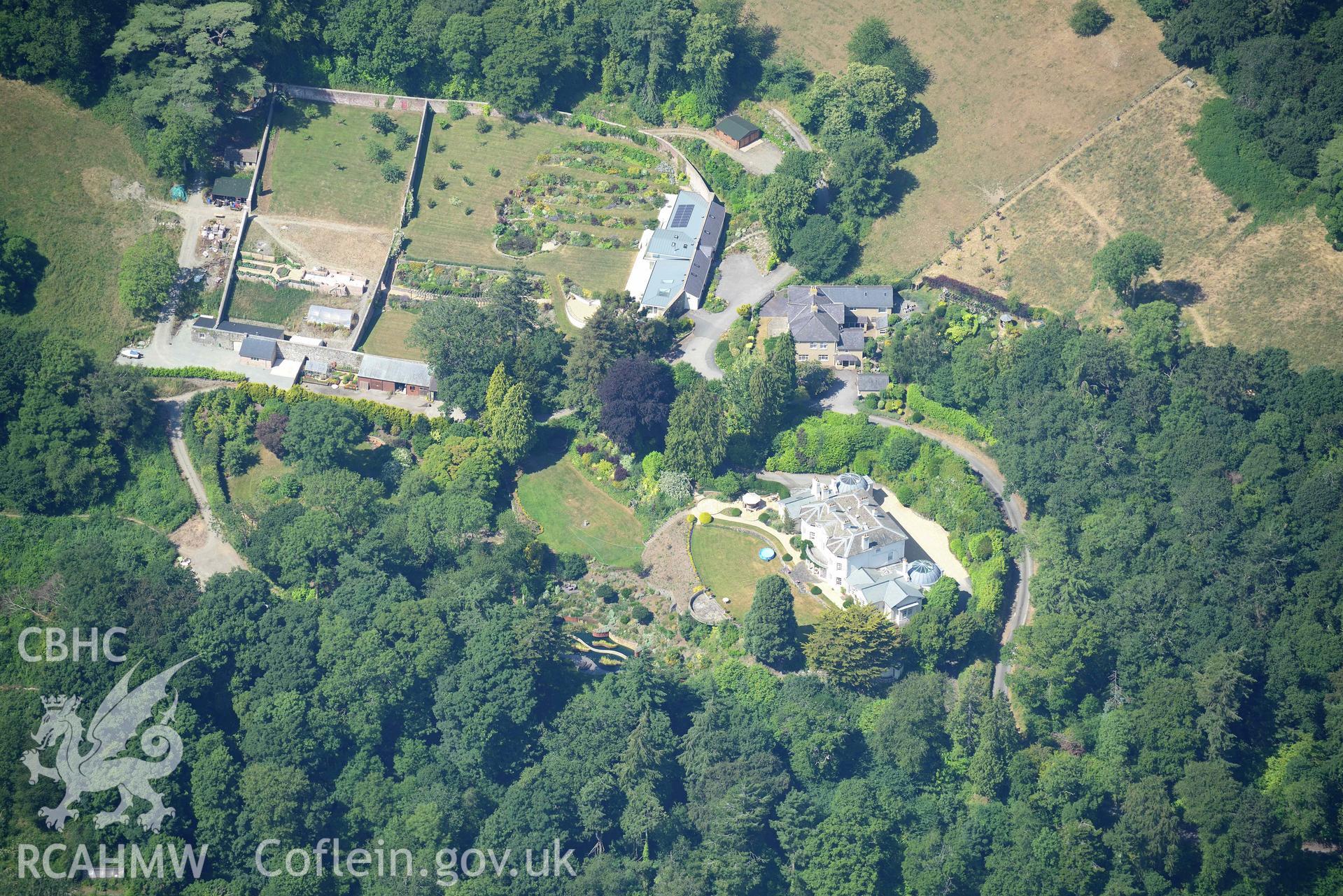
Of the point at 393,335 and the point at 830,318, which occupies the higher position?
the point at 830,318

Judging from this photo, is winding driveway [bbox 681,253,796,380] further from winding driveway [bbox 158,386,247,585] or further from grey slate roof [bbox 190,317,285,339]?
winding driveway [bbox 158,386,247,585]

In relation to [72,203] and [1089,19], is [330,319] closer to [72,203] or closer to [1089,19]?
[72,203]

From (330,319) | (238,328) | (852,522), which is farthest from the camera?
(330,319)

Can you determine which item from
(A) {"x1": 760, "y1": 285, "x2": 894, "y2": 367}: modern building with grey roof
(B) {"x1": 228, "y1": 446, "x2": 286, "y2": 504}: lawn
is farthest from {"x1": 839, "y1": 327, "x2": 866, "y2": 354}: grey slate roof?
(B) {"x1": 228, "y1": 446, "x2": 286, "y2": 504}: lawn

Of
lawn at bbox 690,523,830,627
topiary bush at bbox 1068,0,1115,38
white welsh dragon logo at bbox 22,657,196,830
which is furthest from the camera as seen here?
topiary bush at bbox 1068,0,1115,38

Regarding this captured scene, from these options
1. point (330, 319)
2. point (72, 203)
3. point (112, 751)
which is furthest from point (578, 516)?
point (72, 203)

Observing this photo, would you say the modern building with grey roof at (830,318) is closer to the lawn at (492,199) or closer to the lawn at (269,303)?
the lawn at (492,199)
